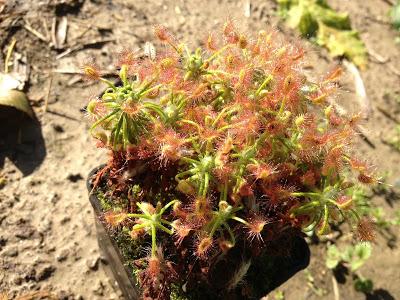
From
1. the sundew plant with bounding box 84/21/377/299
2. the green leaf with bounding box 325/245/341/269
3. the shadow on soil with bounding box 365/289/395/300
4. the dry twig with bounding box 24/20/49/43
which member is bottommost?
the shadow on soil with bounding box 365/289/395/300

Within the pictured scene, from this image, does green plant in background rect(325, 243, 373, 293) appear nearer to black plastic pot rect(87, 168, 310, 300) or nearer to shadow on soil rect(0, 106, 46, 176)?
black plastic pot rect(87, 168, 310, 300)

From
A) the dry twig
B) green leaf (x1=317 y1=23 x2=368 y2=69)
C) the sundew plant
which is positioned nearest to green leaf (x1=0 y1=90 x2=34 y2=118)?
the dry twig

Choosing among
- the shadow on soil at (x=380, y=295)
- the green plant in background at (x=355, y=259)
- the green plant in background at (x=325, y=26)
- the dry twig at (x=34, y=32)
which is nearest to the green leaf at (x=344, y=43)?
the green plant in background at (x=325, y=26)

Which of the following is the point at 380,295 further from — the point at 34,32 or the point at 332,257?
the point at 34,32

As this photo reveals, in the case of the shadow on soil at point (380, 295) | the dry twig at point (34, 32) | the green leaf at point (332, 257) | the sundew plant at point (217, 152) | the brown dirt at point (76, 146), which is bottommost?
the shadow on soil at point (380, 295)

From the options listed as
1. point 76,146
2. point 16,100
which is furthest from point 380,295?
point 16,100

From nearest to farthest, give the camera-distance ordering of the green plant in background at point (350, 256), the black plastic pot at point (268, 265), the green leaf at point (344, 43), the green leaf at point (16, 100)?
the black plastic pot at point (268, 265)
the green leaf at point (16, 100)
the green plant in background at point (350, 256)
the green leaf at point (344, 43)

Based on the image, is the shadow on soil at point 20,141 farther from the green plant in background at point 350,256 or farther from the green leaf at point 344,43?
the green leaf at point 344,43
